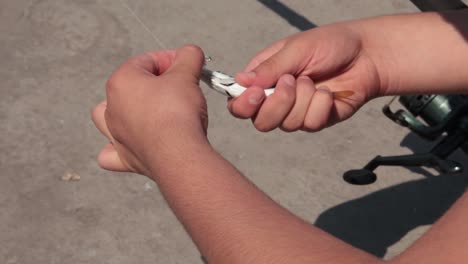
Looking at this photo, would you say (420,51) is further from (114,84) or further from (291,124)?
(114,84)

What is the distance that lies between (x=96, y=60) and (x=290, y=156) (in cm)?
99

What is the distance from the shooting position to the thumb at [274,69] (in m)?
1.57

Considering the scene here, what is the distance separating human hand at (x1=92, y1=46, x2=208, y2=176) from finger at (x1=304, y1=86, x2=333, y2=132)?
26 centimetres

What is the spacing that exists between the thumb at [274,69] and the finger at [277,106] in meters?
0.04

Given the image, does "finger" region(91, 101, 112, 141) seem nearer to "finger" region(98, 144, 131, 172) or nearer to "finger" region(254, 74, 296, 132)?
"finger" region(98, 144, 131, 172)

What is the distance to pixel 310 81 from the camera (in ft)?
5.43

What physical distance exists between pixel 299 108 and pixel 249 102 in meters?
0.12

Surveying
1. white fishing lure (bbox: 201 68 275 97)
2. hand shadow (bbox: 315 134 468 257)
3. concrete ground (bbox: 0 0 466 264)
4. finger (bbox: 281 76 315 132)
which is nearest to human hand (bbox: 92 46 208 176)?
white fishing lure (bbox: 201 68 275 97)

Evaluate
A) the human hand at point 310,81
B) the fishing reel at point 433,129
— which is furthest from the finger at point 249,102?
the fishing reel at point 433,129

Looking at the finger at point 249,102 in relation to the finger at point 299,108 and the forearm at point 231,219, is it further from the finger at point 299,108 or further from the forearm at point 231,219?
the forearm at point 231,219

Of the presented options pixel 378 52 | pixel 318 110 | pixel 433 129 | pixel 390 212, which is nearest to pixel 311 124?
pixel 318 110

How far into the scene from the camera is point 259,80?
158cm

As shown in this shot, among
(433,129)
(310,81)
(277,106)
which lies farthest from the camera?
(433,129)

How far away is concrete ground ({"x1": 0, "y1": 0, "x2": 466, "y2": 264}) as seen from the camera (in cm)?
266
